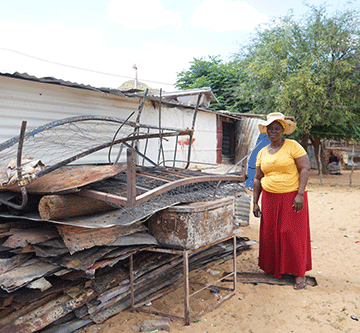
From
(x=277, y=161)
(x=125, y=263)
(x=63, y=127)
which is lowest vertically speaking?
(x=125, y=263)

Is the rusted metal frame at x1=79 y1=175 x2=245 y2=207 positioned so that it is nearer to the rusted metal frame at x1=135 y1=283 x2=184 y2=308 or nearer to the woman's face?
the woman's face

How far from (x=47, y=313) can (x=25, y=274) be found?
432 mm

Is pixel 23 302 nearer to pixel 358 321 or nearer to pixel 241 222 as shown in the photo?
pixel 358 321

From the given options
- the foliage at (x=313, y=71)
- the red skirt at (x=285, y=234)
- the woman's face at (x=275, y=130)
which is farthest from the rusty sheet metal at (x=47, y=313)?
the foliage at (x=313, y=71)

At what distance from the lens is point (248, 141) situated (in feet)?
35.8

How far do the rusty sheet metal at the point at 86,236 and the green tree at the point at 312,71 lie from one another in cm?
1005

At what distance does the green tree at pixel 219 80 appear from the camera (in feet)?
49.8

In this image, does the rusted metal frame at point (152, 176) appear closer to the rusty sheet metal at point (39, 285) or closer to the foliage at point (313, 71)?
the rusty sheet metal at point (39, 285)

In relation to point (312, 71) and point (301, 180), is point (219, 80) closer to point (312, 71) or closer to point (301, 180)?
point (312, 71)

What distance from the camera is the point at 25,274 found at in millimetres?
2297

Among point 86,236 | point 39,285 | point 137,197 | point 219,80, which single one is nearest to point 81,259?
point 86,236

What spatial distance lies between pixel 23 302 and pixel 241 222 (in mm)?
4663

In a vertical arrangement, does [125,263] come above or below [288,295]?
above

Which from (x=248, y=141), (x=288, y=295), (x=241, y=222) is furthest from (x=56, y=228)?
(x=248, y=141)
